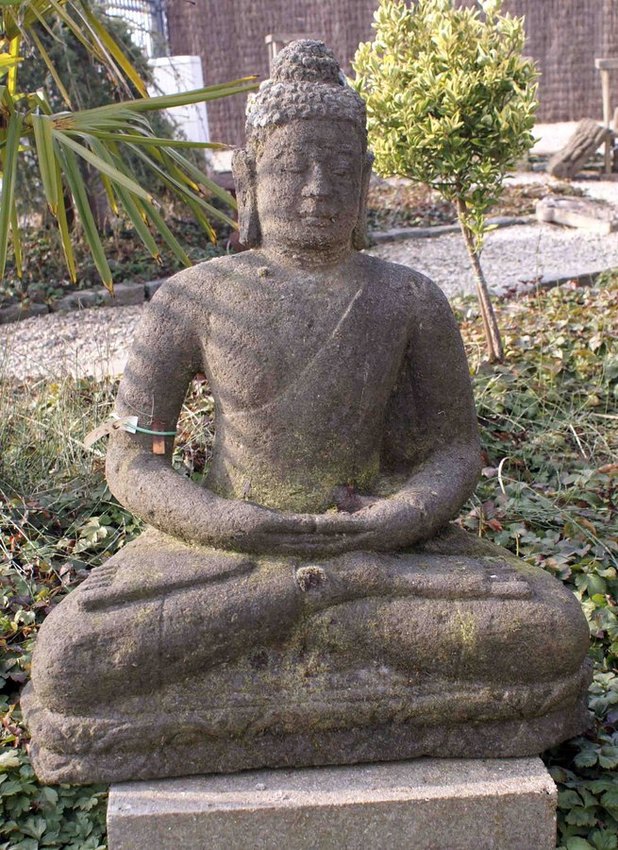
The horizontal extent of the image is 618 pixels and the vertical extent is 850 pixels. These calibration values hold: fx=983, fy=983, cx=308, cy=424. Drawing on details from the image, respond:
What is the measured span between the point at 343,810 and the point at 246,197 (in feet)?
5.75

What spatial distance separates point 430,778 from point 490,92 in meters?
3.79

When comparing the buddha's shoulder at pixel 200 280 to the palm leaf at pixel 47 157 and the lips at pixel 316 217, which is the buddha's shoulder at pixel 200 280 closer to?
the lips at pixel 316 217

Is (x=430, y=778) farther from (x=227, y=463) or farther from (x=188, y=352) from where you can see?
(x=188, y=352)

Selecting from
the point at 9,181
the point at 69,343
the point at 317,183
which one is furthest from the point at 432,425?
the point at 69,343

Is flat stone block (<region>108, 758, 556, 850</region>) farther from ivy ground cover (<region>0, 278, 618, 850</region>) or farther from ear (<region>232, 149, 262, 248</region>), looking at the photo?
ear (<region>232, 149, 262, 248</region>)

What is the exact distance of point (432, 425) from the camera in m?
3.06

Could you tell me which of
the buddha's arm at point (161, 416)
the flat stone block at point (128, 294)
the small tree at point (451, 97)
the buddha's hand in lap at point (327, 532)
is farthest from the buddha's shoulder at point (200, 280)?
the flat stone block at point (128, 294)

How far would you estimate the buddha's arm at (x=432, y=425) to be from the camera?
2.87 m

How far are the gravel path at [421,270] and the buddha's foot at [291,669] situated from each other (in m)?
3.16

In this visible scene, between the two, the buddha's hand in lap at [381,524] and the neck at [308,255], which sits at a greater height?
the neck at [308,255]

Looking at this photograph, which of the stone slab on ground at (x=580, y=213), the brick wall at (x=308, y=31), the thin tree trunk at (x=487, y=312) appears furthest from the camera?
the brick wall at (x=308, y=31)

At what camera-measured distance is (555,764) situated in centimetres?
301

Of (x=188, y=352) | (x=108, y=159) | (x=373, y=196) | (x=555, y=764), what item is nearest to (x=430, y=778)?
(x=555, y=764)

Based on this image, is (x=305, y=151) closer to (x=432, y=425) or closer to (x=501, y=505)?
(x=432, y=425)
